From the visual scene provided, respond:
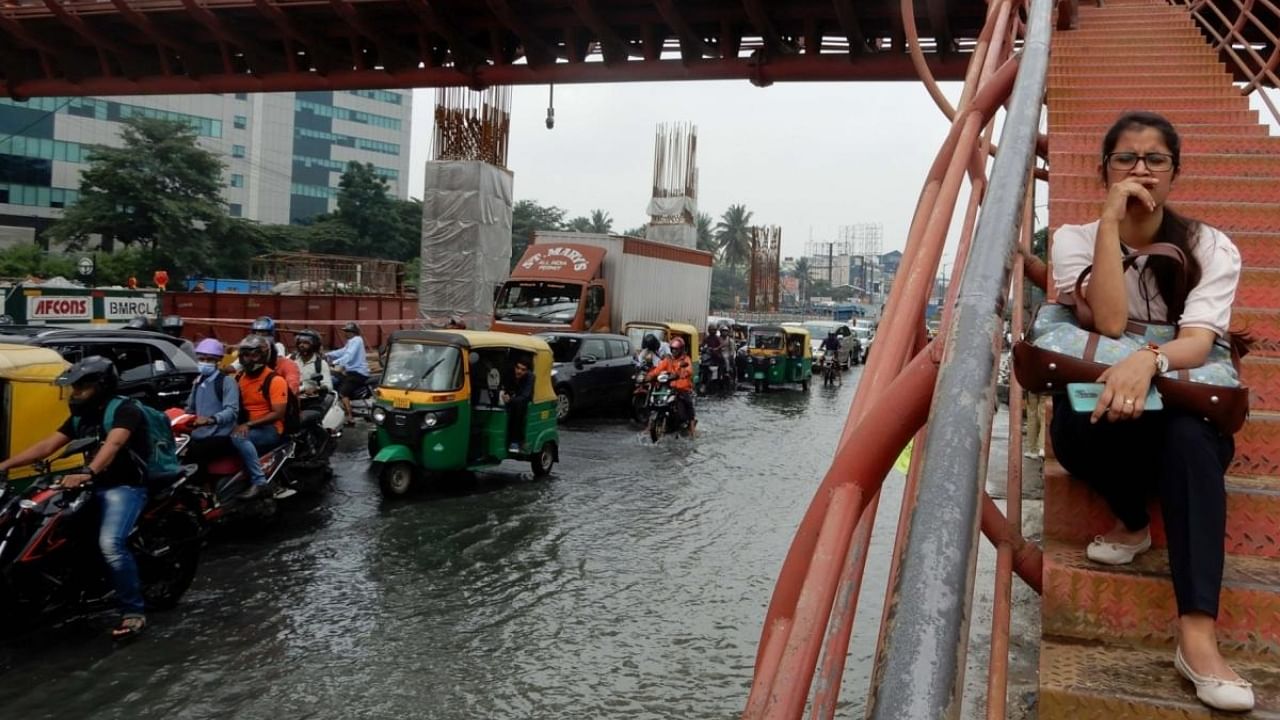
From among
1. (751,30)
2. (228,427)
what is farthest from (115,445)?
(751,30)

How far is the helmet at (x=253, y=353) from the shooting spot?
26.3 feet

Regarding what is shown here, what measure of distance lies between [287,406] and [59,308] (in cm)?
962

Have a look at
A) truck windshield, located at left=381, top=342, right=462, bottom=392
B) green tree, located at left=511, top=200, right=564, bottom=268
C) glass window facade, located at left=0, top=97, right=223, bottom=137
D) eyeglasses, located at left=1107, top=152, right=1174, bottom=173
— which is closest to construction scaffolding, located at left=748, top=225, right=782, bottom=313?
green tree, located at left=511, top=200, right=564, bottom=268

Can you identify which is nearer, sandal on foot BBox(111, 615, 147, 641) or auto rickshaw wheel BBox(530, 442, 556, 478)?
sandal on foot BBox(111, 615, 147, 641)

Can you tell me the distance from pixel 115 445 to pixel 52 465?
1.12m

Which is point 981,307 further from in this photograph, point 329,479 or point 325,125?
point 325,125

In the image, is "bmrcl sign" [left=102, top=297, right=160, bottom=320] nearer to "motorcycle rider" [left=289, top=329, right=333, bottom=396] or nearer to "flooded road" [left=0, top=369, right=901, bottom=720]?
"motorcycle rider" [left=289, top=329, right=333, bottom=396]

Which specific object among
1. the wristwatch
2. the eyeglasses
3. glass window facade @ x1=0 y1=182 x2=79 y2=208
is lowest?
the wristwatch

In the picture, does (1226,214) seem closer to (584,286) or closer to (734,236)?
(584,286)

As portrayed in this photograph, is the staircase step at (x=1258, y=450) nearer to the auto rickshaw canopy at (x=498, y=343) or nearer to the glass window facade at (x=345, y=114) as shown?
the auto rickshaw canopy at (x=498, y=343)

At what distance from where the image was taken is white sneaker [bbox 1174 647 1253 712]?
1.91m

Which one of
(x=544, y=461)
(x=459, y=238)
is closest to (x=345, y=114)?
(x=459, y=238)

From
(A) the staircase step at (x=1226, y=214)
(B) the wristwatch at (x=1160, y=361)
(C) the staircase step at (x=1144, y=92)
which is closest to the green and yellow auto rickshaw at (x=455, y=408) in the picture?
(C) the staircase step at (x=1144, y=92)

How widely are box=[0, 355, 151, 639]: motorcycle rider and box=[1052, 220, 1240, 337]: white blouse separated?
16.7 feet
